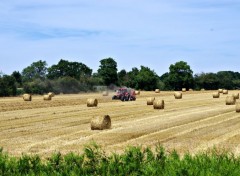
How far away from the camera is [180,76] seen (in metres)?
133

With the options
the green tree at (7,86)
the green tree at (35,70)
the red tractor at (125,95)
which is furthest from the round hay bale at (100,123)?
the green tree at (35,70)

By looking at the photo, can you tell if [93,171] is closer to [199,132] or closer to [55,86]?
[199,132]

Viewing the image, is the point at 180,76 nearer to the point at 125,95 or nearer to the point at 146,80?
the point at 146,80

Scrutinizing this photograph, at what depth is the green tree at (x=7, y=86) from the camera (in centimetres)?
6596

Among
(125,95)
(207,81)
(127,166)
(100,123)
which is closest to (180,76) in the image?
(207,81)

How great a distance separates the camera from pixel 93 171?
34.3 ft

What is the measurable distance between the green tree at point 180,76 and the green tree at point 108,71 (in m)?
16.1

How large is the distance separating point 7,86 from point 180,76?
73617mm

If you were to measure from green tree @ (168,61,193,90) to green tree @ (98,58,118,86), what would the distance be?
1611 centimetres

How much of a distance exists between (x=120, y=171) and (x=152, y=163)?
0.86 m

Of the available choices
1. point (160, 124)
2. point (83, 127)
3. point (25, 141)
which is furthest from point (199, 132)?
point (25, 141)

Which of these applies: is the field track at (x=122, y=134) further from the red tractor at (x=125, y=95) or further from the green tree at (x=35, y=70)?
the green tree at (x=35, y=70)

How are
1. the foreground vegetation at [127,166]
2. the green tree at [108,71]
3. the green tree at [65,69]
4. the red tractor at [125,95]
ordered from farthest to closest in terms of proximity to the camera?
the green tree at [65,69]
the green tree at [108,71]
the red tractor at [125,95]
the foreground vegetation at [127,166]

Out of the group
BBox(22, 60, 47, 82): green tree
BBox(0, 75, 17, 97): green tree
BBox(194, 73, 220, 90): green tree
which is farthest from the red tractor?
BBox(22, 60, 47, 82): green tree
